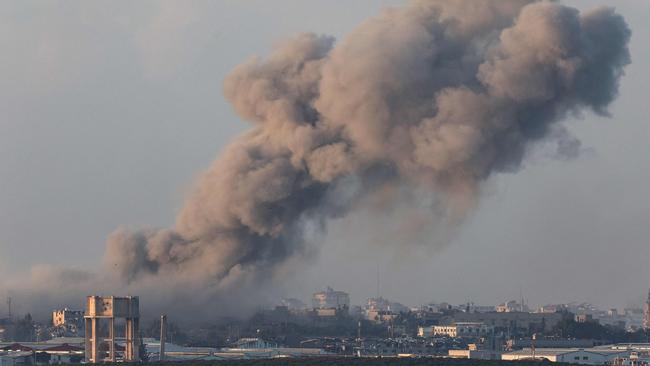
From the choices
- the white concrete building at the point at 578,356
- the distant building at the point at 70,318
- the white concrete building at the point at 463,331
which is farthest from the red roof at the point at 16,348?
the white concrete building at the point at 463,331

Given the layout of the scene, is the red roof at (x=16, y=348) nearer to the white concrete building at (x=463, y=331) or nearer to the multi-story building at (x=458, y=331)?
the multi-story building at (x=458, y=331)

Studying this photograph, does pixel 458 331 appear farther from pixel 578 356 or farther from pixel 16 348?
pixel 16 348

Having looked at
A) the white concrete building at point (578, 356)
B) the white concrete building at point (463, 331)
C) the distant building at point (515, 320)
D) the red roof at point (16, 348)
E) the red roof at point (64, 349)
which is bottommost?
the white concrete building at point (578, 356)

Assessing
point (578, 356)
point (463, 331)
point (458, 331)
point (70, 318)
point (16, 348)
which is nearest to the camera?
point (578, 356)

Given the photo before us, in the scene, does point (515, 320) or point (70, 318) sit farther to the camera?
point (515, 320)

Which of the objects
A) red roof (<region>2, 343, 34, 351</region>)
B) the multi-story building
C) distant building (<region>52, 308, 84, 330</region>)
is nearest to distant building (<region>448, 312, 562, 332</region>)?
the multi-story building

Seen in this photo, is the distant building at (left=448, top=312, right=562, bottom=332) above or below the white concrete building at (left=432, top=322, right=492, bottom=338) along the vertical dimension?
above

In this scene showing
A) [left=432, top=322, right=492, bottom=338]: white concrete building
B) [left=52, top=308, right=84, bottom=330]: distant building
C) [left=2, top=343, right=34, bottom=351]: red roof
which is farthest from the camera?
[left=432, top=322, right=492, bottom=338]: white concrete building

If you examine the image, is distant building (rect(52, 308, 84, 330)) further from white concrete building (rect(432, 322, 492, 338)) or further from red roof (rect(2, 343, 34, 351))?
white concrete building (rect(432, 322, 492, 338))

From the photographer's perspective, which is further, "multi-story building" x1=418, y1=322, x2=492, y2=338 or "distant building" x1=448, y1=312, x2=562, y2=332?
"distant building" x1=448, y1=312, x2=562, y2=332

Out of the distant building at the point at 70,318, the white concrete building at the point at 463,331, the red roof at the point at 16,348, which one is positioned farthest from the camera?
the white concrete building at the point at 463,331

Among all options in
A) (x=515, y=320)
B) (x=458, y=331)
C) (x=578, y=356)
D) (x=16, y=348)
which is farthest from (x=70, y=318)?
(x=515, y=320)

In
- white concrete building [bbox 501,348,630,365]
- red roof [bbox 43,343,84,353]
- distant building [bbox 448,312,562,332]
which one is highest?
distant building [bbox 448,312,562,332]
